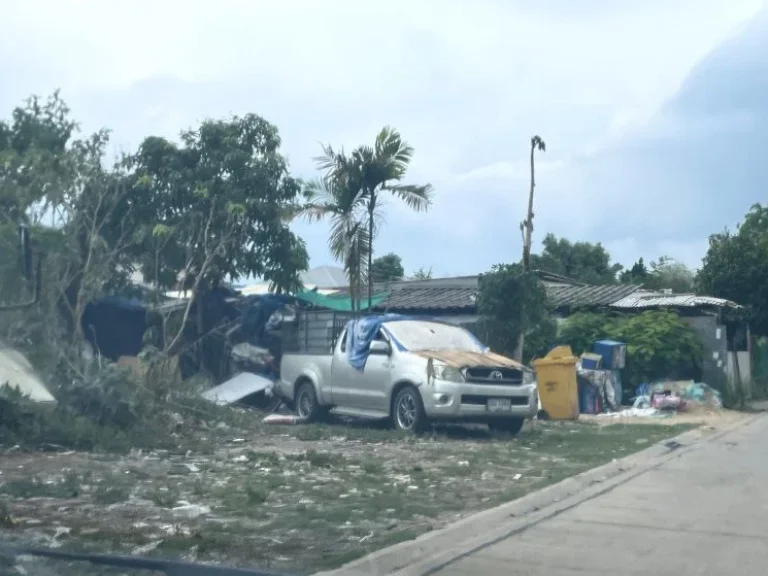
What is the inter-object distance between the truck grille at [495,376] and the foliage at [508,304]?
556cm

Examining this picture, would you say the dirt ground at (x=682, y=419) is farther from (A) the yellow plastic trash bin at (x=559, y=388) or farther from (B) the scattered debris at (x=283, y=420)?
(B) the scattered debris at (x=283, y=420)

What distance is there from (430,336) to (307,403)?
2.55 meters

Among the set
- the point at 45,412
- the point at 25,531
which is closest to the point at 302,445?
the point at 45,412

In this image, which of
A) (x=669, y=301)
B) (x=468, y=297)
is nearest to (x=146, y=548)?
(x=468, y=297)

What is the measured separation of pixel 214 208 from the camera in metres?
21.3

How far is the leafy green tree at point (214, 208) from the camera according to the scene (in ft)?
69.6

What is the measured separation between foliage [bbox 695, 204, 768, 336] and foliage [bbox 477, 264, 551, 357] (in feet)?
40.6

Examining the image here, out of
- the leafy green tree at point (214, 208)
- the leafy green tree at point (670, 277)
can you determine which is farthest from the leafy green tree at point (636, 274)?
the leafy green tree at point (214, 208)

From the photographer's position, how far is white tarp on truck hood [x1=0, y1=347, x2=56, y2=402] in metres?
12.9

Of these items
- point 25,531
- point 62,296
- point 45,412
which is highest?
point 62,296

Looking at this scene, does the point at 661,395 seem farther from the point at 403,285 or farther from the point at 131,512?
the point at 131,512

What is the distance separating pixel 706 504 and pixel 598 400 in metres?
12.2

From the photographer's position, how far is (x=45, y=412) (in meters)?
13.4

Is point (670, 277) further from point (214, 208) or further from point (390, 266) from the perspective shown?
point (214, 208)
